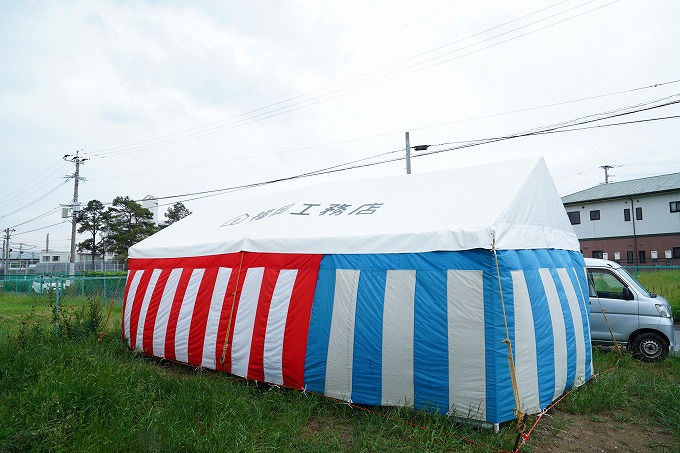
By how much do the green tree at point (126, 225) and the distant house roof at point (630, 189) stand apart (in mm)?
33905

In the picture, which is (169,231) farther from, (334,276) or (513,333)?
(513,333)

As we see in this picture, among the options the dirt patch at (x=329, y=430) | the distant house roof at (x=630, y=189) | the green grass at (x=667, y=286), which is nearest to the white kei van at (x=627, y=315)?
the green grass at (x=667, y=286)

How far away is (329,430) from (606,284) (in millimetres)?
6388

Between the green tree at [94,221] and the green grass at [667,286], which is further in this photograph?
the green tree at [94,221]

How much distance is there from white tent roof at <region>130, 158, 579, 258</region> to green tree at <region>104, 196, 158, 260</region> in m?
30.9

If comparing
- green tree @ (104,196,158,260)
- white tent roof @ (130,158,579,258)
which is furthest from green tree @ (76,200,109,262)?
white tent roof @ (130,158,579,258)

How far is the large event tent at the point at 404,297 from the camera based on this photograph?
15.4 ft

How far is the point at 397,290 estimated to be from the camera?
5.18 m

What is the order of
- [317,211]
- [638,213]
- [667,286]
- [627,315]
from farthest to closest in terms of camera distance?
[638,213]
[667,286]
[627,315]
[317,211]

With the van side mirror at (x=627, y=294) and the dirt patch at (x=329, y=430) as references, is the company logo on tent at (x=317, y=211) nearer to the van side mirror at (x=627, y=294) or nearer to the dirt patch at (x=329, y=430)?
the dirt patch at (x=329, y=430)

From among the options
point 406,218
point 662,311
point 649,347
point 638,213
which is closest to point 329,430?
point 406,218

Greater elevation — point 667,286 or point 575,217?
point 575,217

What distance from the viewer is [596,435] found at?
488 cm

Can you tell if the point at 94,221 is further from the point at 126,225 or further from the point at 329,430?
the point at 329,430
